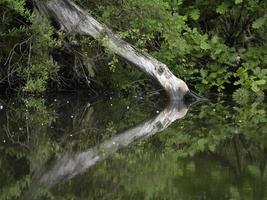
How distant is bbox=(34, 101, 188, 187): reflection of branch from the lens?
6.35 metres

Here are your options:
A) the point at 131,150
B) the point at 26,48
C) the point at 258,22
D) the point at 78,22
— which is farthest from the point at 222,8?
the point at 131,150

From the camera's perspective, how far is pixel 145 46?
1189 cm

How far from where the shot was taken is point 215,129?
8.92 m

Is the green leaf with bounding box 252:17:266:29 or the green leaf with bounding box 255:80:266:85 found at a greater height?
the green leaf with bounding box 252:17:266:29

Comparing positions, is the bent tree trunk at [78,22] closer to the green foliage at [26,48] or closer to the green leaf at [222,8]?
the green foliage at [26,48]

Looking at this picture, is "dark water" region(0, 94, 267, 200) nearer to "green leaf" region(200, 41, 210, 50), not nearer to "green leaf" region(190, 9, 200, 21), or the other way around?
"green leaf" region(200, 41, 210, 50)

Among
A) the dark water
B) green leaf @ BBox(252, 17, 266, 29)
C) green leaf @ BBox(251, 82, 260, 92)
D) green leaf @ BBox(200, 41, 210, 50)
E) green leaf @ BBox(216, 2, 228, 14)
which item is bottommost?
green leaf @ BBox(251, 82, 260, 92)

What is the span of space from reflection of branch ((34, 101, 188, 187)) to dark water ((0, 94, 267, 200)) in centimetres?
1

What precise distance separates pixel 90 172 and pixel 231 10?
26.0ft

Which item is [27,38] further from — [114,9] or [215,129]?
[215,129]

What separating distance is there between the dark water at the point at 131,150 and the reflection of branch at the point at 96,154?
0.4 inches

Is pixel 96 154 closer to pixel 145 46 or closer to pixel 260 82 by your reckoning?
pixel 145 46

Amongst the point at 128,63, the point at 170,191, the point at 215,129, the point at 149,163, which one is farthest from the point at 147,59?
the point at 170,191

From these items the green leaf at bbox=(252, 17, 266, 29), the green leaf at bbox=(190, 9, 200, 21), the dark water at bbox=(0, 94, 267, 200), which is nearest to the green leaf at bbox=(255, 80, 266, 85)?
the dark water at bbox=(0, 94, 267, 200)
